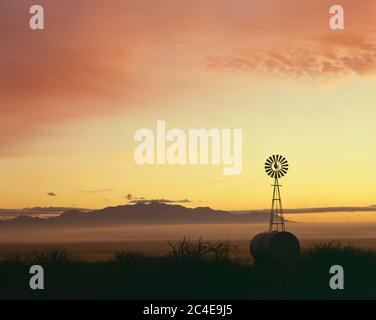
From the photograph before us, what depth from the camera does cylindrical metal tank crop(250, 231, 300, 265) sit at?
34.2 meters

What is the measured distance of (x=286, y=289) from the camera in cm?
3238

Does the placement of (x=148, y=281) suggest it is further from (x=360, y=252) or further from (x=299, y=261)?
(x=360, y=252)

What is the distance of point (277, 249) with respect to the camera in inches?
1350

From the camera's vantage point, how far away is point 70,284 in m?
30.4

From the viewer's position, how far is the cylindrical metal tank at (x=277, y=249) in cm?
3422

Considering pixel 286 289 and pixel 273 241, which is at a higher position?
pixel 273 241

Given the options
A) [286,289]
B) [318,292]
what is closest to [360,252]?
[286,289]
